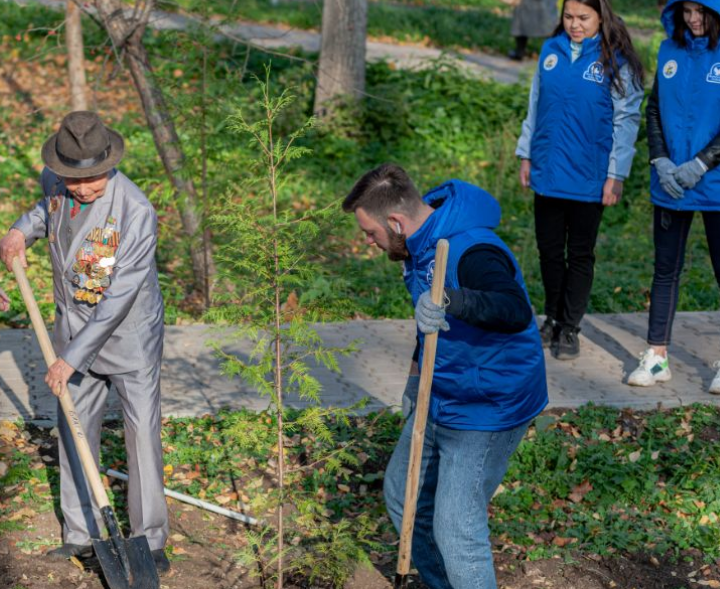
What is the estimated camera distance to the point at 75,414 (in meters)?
4.58

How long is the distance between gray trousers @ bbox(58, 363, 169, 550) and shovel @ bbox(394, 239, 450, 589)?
120 centimetres

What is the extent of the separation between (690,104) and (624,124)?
0.47 m

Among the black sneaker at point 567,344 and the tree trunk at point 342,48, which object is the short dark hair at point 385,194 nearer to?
the black sneaker at point 567,344

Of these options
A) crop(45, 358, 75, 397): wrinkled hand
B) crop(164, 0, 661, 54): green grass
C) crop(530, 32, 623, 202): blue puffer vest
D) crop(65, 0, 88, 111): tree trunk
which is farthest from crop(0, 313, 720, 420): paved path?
crop(164, 0, 661, 54): green grass

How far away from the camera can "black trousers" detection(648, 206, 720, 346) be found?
6355 mm

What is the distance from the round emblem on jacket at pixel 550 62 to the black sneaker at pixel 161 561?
149 inches

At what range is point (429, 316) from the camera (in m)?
3.65

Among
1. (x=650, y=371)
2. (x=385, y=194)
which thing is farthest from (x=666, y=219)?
(x=385, y=194)

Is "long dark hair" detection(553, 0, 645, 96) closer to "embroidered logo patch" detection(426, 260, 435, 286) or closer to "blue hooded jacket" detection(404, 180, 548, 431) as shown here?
"blue hooded jacket" detection(404, 180, 548, 431)

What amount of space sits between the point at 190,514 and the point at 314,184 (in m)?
6.17

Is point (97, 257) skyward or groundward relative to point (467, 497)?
skyward

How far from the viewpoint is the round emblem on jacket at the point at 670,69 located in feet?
20.5

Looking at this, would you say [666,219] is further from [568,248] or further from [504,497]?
[504,497]

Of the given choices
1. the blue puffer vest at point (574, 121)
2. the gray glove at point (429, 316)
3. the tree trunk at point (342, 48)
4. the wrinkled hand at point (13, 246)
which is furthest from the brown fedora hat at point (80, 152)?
the tree trunk at point (342, 48)
